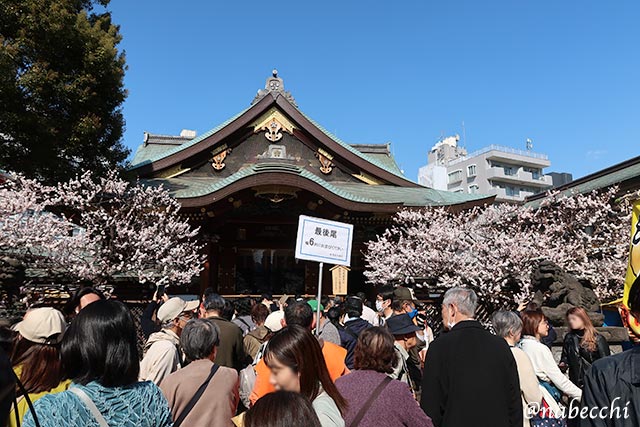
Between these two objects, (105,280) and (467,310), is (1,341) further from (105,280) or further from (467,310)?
(105,280)

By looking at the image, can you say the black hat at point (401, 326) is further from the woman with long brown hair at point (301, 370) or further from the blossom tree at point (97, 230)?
the blossom tree at point (97, 230)

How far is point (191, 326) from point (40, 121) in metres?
8.81

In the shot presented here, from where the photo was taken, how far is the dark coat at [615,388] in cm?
187

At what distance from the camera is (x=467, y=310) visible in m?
3.14

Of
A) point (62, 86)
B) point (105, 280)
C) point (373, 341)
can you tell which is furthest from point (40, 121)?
point (373, 341)

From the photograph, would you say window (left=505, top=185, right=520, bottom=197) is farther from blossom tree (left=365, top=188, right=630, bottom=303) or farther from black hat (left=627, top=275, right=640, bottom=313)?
black hat (left=627, top=275, right=640, bottom=313)

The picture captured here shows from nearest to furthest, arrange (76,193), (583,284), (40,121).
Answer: (583,284) < (40,121) < (76,193)

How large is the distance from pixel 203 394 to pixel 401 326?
217 centimetres

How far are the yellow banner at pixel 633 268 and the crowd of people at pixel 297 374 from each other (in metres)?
0.07

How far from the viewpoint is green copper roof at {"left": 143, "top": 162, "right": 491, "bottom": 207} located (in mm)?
13109

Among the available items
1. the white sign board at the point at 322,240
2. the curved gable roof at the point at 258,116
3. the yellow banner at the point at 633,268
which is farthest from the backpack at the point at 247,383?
the curved gable roof at the point at 258,116

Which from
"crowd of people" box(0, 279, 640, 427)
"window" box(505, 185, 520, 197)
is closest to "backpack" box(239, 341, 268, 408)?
"crowd of people" box(0, 279, 640, 427)

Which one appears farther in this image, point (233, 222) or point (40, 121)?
point (233, 222)

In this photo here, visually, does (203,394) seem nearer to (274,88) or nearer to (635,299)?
(635,299)
